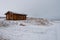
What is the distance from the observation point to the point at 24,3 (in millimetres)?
1454

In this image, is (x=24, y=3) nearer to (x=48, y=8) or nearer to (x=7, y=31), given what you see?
(x=48, y=8)

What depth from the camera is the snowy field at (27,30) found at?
1362mm

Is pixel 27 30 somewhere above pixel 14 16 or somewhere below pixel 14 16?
below

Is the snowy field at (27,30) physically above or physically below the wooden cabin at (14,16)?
below

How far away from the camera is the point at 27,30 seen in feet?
4.57

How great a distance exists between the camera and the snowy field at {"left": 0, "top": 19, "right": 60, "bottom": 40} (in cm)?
136

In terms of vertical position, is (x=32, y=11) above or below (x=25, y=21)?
above

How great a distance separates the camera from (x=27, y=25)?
55.4 inches

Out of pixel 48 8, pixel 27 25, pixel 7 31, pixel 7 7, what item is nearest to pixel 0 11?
pixel 7 7

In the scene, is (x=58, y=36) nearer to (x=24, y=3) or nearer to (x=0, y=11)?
(x=24, y=3)

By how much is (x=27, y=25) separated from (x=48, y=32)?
0.29 m

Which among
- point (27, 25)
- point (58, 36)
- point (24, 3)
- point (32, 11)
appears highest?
point (24, 3)

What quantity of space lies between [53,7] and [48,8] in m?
0.07

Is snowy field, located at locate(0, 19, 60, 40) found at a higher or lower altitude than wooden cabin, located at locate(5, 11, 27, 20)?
lower
